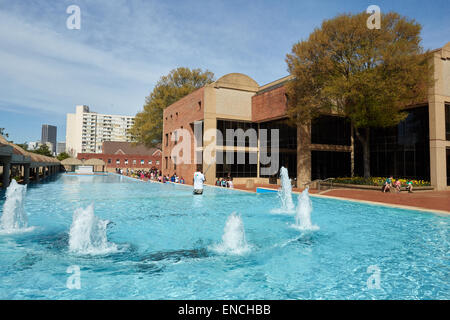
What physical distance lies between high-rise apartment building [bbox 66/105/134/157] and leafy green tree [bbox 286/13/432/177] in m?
136

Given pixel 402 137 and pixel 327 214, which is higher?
Answer: pixel 402 137

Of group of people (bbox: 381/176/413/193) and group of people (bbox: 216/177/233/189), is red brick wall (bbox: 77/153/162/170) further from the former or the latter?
group of people (bbox: 381/176/413/193)

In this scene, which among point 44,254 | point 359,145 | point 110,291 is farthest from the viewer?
point 359,145

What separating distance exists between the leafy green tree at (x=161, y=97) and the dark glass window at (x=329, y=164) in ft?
92.5

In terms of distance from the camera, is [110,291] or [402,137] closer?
[110,291]

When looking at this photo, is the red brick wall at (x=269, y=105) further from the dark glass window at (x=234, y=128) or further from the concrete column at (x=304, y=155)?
the concrete column at (x=304, y=155)

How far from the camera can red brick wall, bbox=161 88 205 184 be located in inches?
1318

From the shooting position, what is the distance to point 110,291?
4.97m

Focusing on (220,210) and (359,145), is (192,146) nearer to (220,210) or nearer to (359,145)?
(359,145)

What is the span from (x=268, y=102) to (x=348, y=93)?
10.5 m

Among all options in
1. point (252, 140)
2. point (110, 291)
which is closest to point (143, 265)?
point (110, 291)

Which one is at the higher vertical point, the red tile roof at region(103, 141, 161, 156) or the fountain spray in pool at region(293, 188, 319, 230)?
the red tile roof at region(103, 141, 161, 156)

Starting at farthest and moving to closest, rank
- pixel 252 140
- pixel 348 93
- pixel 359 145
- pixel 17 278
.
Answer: pixel 252 140, pixel 359 145, pixel 348 93, pixel 17 278

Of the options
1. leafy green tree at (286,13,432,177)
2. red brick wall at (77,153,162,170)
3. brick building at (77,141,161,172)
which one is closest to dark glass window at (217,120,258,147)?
leafy green tree at (286,13,432,177)
